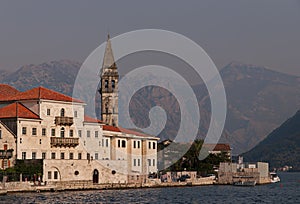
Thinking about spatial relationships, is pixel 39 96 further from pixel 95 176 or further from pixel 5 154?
pixel 95 176

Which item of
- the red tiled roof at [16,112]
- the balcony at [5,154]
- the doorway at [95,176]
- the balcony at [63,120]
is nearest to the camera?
the balcony at [5,154]

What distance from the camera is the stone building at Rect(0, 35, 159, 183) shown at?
88.6 meters

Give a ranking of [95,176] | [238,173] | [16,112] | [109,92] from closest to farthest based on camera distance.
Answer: [16,112]
[95,176]
[238,173]
[109,92]

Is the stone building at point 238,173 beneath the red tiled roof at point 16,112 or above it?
beneath

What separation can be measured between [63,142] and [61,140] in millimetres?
511

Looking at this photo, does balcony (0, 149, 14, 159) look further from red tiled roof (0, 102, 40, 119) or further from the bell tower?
the bell tower

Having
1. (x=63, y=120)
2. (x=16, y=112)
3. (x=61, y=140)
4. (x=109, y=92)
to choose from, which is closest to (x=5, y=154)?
(x=16, y=112)

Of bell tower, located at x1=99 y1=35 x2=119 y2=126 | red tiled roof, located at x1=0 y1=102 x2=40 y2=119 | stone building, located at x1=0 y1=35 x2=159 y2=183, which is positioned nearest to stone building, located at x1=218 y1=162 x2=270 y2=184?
stone building, located at x1=0 y1=35 x2=159 y2=183

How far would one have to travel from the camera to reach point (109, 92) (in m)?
139

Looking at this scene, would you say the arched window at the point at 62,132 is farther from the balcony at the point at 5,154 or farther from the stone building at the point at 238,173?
the stone building at the point at 238,173

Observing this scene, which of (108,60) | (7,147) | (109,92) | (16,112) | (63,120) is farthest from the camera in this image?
(108,60)

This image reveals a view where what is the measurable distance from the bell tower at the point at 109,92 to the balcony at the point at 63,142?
A: 3888 cm

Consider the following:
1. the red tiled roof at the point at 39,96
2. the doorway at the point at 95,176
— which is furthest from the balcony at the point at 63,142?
the red tiled roof at the point at 39,96

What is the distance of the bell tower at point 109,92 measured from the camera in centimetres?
13650
